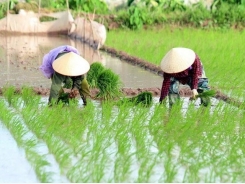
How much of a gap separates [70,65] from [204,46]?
18.1ft

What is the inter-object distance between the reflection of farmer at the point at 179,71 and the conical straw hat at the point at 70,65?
0.63m

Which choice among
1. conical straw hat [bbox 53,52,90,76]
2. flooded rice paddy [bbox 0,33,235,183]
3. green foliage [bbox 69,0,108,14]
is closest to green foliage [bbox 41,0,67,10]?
green foliage [bbox 69,0,108,14]

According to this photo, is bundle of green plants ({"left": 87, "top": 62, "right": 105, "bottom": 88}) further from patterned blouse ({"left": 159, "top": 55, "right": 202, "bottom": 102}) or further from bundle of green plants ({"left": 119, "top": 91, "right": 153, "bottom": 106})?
patterned blouse ({"left": 159, "top": 55, "right": 202, "bottom": 102})

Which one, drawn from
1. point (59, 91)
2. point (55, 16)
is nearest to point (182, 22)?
point (55, 16)

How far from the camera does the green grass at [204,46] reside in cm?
868

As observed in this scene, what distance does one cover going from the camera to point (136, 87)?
8414 millimetres

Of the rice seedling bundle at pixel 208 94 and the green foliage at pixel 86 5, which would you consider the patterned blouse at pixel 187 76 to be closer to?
the rice seedling bundle at pixel 208 94

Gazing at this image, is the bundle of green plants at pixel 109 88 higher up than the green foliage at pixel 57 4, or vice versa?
the bundle of green plants at pixel 109 88

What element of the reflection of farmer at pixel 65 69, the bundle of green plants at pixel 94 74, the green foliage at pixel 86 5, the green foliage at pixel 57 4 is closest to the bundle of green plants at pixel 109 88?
the bundle of green plants at pixel 94 74

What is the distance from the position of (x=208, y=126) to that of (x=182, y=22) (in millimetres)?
10027

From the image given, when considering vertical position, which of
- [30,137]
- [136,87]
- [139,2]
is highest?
[30,137]

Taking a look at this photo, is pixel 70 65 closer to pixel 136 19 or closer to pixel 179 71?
pixel 179 71

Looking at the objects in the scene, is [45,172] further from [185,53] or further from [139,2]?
[139,2]

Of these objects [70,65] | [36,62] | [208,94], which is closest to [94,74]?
[70,65]
